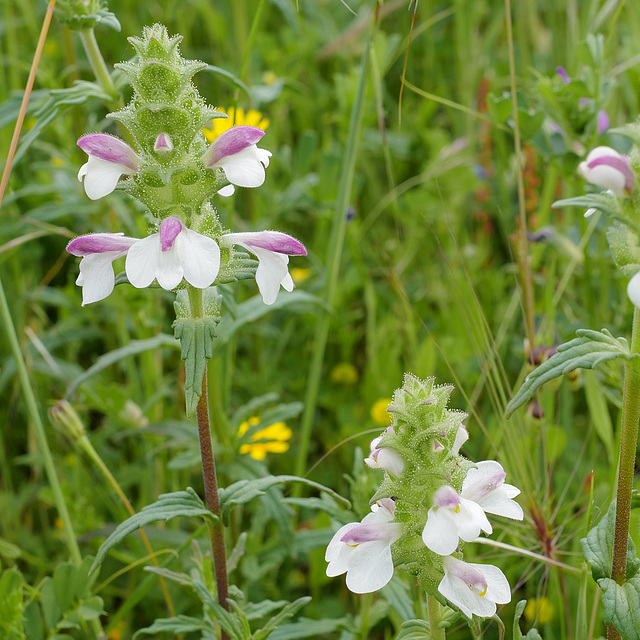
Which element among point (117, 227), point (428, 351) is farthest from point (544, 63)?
point (117, 227)

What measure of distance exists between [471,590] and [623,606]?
0.29 m

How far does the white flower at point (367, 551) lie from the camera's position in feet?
3.74

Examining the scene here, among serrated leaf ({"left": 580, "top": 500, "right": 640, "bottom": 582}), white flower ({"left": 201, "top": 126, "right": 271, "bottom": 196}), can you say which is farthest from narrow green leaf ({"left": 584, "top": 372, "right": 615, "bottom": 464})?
white flower ({"left": 201, "top": 126, "right": 271, "bottom": 196})

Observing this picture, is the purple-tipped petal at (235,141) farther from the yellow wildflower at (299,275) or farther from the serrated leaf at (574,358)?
the yellow wildflower at (299,275)

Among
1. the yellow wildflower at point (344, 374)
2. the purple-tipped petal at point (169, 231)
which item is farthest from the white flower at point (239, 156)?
the yellow wildflower at point (344, 374)

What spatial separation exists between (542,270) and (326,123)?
111 cm

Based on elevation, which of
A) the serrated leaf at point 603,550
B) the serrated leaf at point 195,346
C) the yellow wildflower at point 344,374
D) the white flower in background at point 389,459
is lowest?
the yellow wildflower at point 344,374

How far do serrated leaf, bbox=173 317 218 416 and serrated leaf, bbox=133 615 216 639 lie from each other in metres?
0.50

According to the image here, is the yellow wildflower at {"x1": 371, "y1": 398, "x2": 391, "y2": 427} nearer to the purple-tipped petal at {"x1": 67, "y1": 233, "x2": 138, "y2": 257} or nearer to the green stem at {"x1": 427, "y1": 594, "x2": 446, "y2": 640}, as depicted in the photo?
the green stem at {"x1": 427, "y1": 594, "x2": 446, "y2": 640}

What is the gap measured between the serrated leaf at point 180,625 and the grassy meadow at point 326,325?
0.07 metres

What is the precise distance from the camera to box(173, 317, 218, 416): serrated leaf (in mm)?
1208

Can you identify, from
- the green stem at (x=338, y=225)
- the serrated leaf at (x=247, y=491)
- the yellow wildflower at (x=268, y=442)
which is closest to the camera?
the serrated leaf at (x=247, y=491)

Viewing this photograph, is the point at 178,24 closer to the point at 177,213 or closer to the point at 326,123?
the point at 326,123

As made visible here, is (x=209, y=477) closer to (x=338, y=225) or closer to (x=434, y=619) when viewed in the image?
(x=434, y=619)
